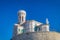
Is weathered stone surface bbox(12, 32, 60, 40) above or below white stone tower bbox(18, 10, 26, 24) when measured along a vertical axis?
below

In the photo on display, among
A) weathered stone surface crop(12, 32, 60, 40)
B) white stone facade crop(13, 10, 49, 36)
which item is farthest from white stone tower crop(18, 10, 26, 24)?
weathered stone surface crop(12, 32, 60, 40)

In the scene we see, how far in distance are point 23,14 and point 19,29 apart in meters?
4.55

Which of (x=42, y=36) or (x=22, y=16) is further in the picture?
(x=22, y=16)

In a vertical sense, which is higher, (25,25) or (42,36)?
→ (25,25)

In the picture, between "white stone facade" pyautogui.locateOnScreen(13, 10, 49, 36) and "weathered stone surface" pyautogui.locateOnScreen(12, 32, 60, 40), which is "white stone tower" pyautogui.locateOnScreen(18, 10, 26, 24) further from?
"weathered stone surface" pyautogui.locateOnScreen(12, 32, 60, 40)

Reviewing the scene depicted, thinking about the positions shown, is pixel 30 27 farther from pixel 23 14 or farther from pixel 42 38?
pixel 42 38

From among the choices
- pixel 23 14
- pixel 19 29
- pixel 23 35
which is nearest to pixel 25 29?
pixel 19 29

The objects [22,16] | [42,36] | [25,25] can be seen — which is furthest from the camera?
[22,16]

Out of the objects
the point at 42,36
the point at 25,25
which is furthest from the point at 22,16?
the point at 42,36

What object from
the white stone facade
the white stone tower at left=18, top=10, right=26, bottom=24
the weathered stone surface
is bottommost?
the weathered stone surface

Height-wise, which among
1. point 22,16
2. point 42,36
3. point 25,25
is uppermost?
point 22,16

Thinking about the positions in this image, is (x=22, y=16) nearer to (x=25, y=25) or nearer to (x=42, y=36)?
(x=25, y=25)

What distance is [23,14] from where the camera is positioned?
5150 centimetres

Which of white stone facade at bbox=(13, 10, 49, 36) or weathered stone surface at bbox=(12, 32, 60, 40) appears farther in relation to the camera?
white stone facade at bbox=(13, 10, 49, 36)
